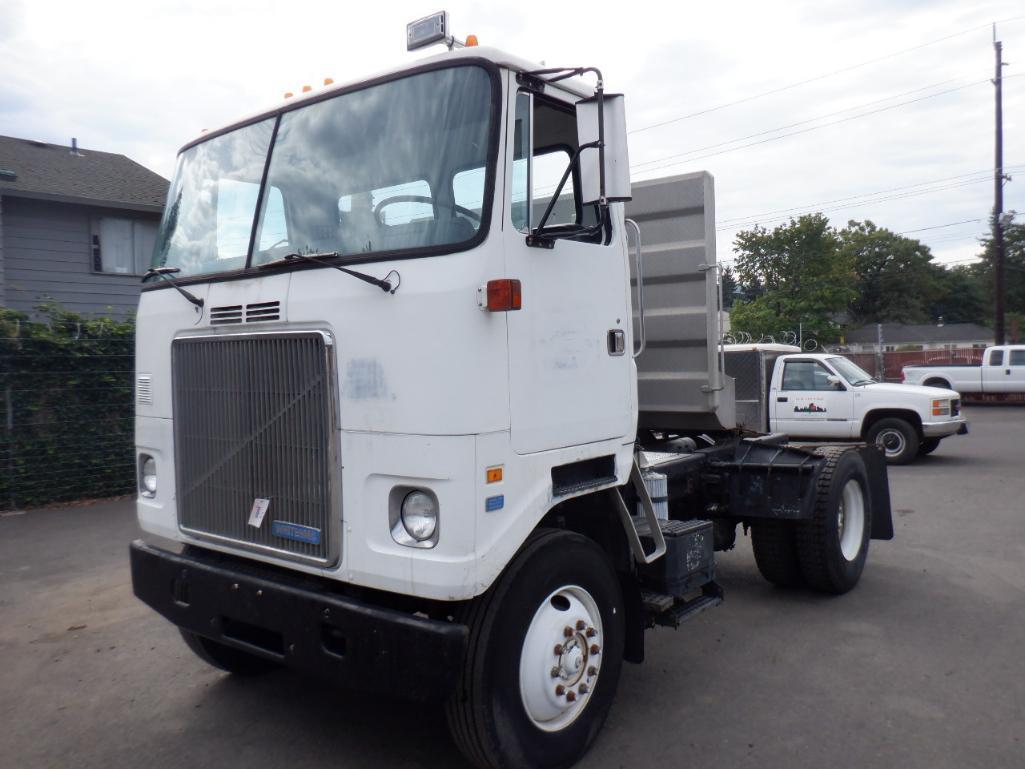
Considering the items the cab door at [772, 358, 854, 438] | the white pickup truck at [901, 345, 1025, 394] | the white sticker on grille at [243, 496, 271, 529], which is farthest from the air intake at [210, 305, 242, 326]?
the white pickup truck at [901, 345, 1025, 394]

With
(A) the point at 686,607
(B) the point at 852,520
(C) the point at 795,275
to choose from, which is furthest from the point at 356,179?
(C) the point at 795,275

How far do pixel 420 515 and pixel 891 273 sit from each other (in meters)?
79.8

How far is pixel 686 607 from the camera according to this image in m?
4.31

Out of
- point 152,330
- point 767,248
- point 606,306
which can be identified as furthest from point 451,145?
point 767,248

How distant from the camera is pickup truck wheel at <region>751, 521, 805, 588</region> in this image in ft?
19.4

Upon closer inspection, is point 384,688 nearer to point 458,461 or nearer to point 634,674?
point 458,461

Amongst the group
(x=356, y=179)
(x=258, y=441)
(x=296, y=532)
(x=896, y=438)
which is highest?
(x=356, y=179)

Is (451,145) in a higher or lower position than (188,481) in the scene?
higher

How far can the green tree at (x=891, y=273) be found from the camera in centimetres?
7450

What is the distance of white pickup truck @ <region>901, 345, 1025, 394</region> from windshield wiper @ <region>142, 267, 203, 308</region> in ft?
76.5

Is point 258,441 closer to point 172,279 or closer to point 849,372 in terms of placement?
point 172,279

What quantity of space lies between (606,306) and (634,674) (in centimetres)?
215

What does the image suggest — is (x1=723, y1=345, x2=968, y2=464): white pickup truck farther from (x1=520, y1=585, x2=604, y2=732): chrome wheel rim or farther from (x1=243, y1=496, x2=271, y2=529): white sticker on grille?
(x1=243, y1=496, x2=271, y2=529): white sticker on grille

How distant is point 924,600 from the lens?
19.7 feet
